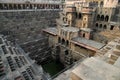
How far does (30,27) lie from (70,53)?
31.3ft

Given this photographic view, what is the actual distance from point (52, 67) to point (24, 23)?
9.75 m

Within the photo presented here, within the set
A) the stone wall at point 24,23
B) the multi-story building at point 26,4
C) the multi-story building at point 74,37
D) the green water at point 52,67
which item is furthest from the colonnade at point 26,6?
the green water at point 52,67

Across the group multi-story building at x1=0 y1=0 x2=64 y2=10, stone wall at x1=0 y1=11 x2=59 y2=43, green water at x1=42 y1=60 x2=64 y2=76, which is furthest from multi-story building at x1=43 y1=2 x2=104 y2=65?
multi-story building at x1=0 y1=0 x2=64 y2=10

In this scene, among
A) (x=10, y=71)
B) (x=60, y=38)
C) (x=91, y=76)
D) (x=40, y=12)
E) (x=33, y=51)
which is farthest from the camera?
(x=40, y=12)

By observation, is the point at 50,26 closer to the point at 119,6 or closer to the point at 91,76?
the point at 119,6

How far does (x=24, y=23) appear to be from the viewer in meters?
18.8

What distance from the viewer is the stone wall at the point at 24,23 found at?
55.2 ft

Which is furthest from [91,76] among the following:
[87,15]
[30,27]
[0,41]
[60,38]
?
[30,27]

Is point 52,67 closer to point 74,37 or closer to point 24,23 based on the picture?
point 74,37

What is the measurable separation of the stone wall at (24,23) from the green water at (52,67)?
6.04m

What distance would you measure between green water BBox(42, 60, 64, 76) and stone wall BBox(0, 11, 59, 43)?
6039 millimetres

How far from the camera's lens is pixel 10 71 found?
8266 millimetres

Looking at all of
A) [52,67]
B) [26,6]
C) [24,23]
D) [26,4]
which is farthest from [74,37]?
[26,4]

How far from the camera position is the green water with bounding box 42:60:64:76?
1622 cm
